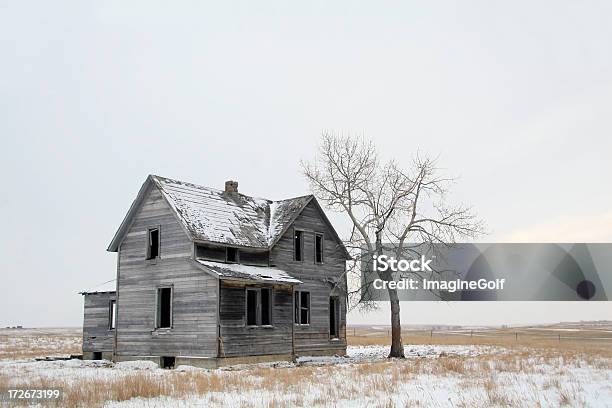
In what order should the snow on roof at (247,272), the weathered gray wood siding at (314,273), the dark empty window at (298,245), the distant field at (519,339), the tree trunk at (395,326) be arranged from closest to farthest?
the snow on roof at (247,272), the weathered gray wood siding at (314,273), the dark empty window at (298,245), the tree trunk at (395,326), the distant field at (519,339)

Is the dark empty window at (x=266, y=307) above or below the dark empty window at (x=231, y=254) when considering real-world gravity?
below

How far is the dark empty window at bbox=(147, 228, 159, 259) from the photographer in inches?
1107

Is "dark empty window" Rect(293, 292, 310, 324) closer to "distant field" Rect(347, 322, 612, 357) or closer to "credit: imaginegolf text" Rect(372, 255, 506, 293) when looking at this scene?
"credit: imaginegolf text" Rect(372, 255, 506, 293)

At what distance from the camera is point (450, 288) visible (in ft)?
114

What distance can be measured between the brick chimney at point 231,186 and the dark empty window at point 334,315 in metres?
7.41

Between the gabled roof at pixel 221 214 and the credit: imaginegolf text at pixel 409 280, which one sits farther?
the credit: imaginegolf text at pixel 409 280

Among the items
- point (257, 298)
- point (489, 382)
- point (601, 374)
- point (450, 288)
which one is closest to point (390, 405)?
point (489, 382)

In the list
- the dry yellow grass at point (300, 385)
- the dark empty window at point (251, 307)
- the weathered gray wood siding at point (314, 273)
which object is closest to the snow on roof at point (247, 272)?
the dark empty window at point (251, 307)

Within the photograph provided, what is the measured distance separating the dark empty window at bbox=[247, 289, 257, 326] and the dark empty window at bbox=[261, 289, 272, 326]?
1.59 ft

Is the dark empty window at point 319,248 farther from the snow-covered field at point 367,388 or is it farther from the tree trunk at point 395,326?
the snow-covered field at point 367,388

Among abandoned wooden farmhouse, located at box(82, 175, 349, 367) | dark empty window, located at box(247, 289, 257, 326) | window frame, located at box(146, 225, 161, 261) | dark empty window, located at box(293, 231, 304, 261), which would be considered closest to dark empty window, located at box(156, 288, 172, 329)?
abandoned wooden farmhouse, located at box(82, 175, 349, 367)

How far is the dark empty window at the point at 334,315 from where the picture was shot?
32.6m

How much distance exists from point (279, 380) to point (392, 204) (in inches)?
625

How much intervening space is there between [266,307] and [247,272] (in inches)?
81.3
